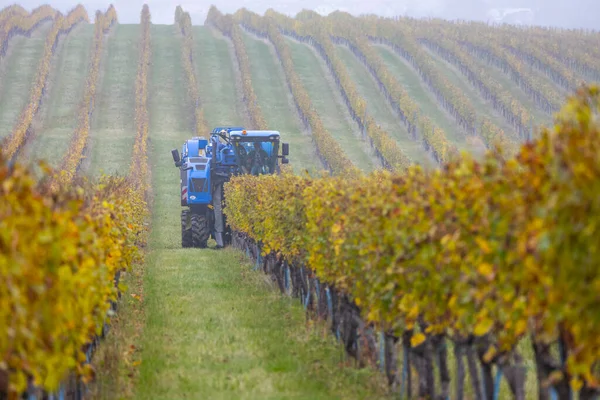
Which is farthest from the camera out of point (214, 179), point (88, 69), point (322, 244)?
point (88, 69)

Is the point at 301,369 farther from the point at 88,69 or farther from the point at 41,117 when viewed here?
the point at 88,69

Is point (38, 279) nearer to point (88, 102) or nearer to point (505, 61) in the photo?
point (88, 102)

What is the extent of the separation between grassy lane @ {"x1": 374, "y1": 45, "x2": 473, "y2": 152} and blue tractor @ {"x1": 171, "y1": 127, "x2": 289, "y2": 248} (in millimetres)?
33266

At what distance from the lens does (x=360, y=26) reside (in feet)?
358

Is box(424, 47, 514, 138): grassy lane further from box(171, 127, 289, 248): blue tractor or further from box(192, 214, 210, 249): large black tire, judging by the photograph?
box(192, 214, 210, 249): large black tire

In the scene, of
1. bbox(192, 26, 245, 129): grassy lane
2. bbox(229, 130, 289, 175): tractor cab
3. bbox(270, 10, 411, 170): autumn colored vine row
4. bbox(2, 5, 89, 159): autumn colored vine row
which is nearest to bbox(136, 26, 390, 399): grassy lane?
bbox(229, 130, 289, 175): tractor cab

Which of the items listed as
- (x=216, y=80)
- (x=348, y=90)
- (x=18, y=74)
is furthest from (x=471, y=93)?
(x=18, y=74)

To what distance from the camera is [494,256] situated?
7023mm

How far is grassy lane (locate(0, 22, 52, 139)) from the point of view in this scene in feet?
233

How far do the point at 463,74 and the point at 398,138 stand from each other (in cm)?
2155

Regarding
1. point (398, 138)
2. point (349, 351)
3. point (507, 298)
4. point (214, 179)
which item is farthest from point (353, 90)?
point (507, 298)

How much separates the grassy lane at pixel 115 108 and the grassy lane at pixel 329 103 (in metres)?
15.6

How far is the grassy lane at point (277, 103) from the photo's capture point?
64.8m

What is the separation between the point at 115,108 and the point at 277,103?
13.7 meters
